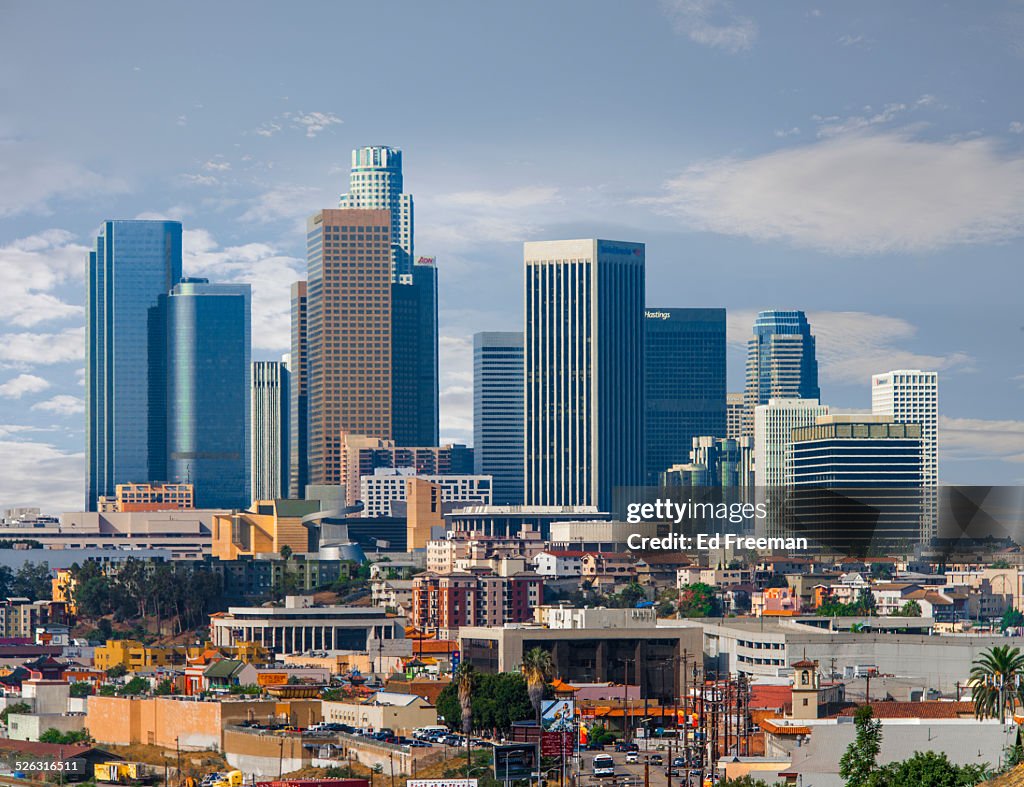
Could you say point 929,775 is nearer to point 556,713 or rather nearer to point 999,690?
point 999,690

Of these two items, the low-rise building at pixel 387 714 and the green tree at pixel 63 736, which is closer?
the low-rise building at pixel 387 714

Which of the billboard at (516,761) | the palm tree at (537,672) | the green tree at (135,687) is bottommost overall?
the green tree at (135,687)

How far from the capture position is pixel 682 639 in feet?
593

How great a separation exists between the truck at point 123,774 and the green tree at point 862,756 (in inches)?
2238

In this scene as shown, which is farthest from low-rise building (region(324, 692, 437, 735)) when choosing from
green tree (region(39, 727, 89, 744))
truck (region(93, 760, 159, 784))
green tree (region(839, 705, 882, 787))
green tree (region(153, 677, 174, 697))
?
green tree (region(839, 705, 882, 787))

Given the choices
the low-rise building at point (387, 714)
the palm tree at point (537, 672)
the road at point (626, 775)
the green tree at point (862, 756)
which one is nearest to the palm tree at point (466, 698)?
the low-rise building at point (387, 714)

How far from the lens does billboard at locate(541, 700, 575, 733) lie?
143m

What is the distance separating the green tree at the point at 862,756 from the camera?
91438 mm

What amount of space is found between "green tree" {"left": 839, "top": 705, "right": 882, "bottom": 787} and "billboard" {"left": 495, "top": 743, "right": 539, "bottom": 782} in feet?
76.9

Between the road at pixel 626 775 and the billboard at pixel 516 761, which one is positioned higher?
the billboard at pixel 516 761

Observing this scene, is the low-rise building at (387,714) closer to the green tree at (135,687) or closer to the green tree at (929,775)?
the green tree at (135,687)

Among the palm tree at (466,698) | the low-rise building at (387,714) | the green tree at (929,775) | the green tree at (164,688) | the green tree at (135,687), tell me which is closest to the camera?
the green tree at (929,775)

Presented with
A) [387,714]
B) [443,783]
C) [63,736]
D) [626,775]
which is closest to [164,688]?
[63,736]

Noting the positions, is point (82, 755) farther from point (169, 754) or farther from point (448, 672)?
point (448, 672)
